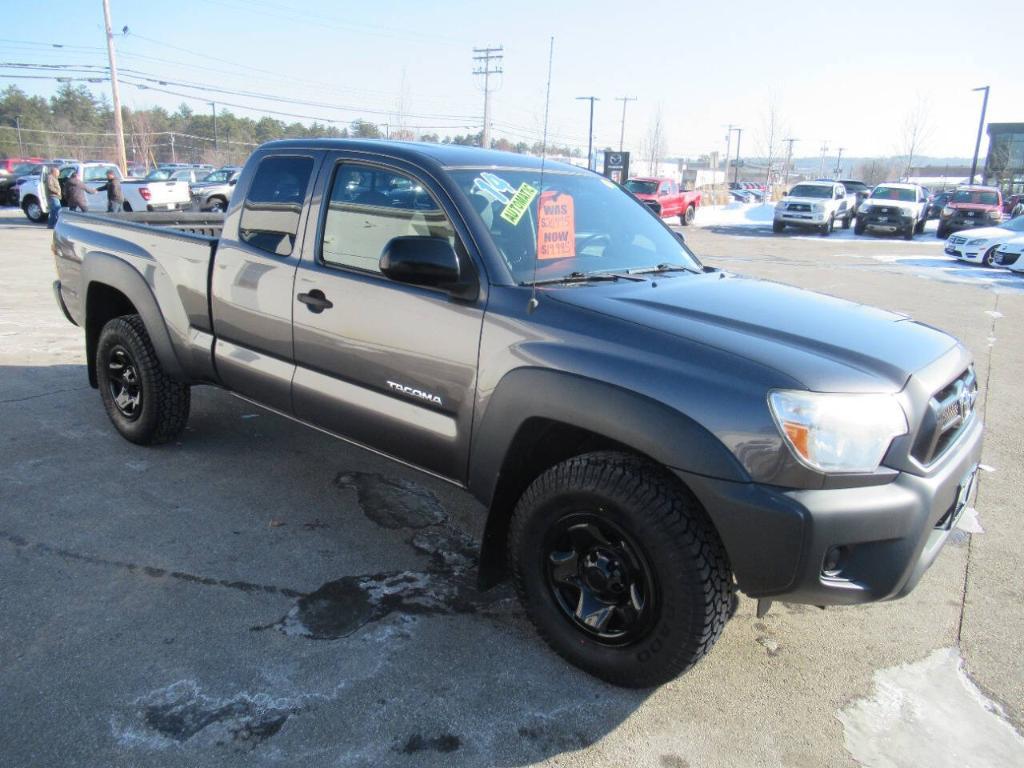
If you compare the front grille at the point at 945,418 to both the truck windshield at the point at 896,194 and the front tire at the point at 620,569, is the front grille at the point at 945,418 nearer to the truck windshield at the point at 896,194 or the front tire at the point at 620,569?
the front tire at the point at 620,569

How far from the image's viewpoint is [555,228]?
3.16m

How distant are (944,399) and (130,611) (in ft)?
10.4

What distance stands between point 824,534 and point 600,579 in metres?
0.78

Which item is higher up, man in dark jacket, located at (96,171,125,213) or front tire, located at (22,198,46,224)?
man in dark jacket, located at (96,171,125,213)

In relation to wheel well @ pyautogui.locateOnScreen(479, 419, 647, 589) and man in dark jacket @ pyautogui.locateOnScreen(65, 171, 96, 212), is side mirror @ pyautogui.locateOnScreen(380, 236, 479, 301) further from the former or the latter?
man in dark jacket @ pyautogui.locateOnScreen(65, 171, 96, 212)

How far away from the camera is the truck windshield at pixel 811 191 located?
2656cm

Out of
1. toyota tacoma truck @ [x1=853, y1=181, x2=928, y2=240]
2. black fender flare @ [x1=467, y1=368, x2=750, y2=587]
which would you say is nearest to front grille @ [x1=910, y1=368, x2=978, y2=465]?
black fender flare @ [x1=467, y1=368, x2=750, y2=587]

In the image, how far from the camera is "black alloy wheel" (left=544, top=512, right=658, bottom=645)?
2502mm

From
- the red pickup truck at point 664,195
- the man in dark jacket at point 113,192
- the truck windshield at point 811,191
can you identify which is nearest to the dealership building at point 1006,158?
the truck windshield at point 811,191

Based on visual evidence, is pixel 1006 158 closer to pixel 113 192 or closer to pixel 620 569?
pixel 113 192

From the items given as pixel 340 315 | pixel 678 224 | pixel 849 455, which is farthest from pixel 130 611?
pixel 678 224

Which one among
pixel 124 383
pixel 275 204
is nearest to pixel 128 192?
pixel 124 383

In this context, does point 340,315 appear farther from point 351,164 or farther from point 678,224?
point 678,224

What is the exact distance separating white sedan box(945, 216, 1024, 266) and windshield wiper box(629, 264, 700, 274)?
16503 millimetres
